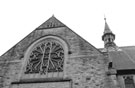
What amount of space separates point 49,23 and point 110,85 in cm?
779

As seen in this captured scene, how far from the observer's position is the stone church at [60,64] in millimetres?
9461

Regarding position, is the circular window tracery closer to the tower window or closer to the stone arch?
the stone arch

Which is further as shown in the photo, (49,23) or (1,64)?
(49,23)

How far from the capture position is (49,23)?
14133mm

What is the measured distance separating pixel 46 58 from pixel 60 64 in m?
1.25

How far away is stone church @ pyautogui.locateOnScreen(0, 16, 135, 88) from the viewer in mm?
9461

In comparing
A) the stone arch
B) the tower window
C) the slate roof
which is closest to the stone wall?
the stone arch

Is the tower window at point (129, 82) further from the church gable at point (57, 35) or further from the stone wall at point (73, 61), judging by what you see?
the church gable at point (57, 35)

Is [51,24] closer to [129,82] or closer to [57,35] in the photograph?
[57,35]

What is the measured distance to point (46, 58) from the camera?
11.3 m

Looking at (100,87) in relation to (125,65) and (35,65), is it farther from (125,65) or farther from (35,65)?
(35,65)

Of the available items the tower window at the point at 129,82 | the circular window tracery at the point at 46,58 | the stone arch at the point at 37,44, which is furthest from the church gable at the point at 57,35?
the tower window at the point at 129,82

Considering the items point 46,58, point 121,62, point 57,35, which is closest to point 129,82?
point 121,62

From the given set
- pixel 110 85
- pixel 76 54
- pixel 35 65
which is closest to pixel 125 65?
pixel 110 85
